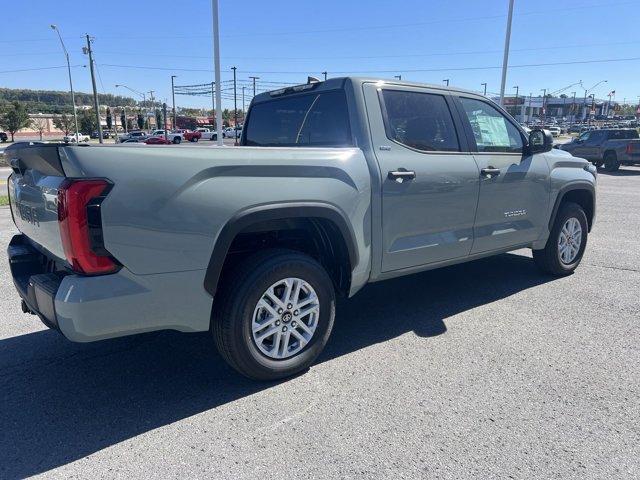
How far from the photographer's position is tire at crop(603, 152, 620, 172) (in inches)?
835

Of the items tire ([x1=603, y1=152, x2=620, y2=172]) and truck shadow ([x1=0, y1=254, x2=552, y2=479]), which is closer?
truck shadow ([x1=0, y1=254, x2=552, y2=479])

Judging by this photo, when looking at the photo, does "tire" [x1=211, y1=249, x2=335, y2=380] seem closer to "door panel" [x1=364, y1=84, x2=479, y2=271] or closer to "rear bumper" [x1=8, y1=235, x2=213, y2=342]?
"rear bumper" [x1=8, y1=235, x2=213, y2=342]

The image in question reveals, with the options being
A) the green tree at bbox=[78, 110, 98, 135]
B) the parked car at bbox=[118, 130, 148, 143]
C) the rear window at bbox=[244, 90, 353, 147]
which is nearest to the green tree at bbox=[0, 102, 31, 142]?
the green tree at bbox=[78, 110, 98, 135]

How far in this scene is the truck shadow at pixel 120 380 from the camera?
8.77 ft

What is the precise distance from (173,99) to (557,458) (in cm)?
9448

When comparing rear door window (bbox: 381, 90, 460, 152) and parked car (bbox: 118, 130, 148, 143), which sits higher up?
rear door window (bbox: 381, 90, 460, 152)

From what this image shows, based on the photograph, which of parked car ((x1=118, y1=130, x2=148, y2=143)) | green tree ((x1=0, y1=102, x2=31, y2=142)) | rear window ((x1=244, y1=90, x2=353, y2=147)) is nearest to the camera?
rear window ((x1=244, y1=90, x2=353, y2=147))

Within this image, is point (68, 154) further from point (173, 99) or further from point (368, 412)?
point (173, 99)

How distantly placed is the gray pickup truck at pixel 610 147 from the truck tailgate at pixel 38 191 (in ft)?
74.2

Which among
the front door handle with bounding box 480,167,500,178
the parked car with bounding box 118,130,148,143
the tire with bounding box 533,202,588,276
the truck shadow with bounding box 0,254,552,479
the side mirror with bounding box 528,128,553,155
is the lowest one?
the truck shadow with bounding box 0,254,552,479

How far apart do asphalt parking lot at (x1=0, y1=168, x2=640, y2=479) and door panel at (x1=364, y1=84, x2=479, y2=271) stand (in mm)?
696

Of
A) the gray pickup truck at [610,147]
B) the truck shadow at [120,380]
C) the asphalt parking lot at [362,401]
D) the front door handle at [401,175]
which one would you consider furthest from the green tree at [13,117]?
the front door handle at [401,175]

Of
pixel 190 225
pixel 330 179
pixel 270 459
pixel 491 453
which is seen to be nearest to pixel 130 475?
pixel 270 459

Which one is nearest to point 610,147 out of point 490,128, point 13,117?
point 490,128
